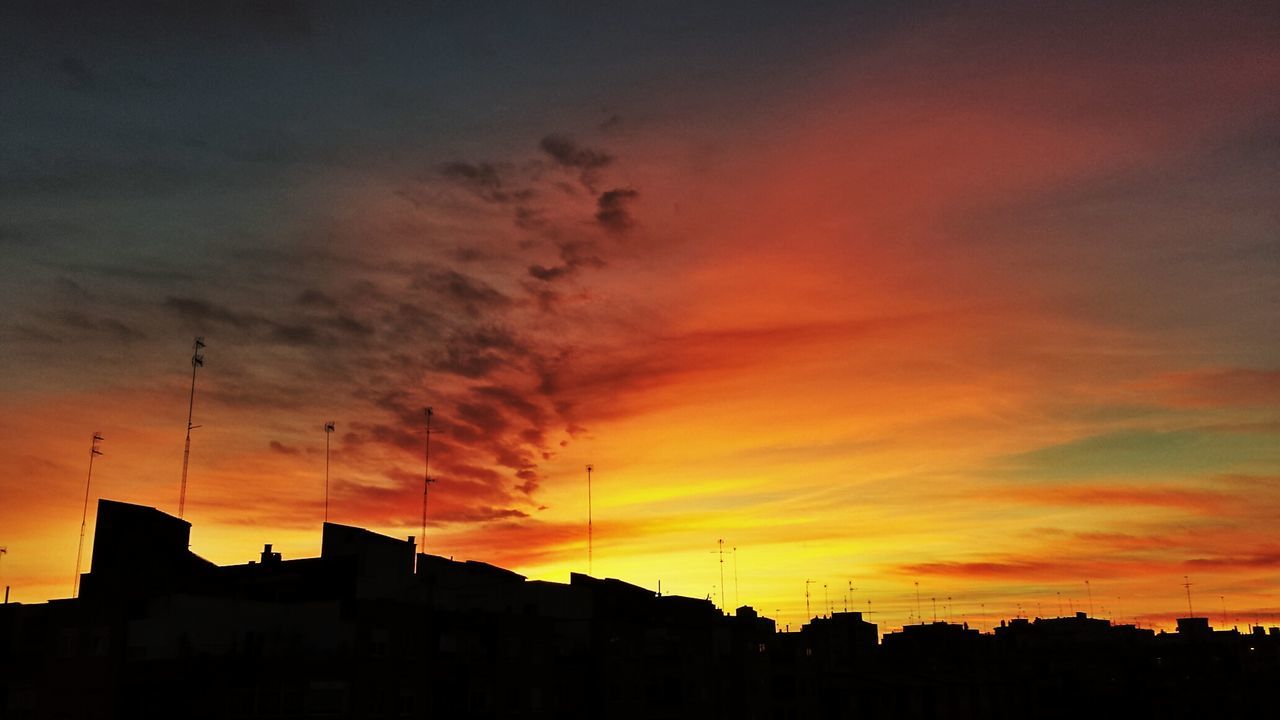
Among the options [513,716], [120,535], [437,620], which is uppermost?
[120,535]

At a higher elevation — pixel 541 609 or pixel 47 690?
pixel 541 609

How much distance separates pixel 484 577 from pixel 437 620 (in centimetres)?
2455

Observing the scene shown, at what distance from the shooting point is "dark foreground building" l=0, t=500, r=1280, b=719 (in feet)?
243

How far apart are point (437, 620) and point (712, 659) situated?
38.4 metres

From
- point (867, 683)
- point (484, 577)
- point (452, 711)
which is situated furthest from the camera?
point (867, 683)

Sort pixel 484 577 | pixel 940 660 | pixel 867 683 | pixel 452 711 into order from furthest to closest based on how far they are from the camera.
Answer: pixel 940 660 < pixel 867 683 < pixel 484 577 < pixel 452 711

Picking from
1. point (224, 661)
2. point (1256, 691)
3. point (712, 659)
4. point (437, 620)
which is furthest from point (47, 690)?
point (1256, 691)

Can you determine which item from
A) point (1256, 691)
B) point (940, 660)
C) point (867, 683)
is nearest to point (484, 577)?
point (867, 683)

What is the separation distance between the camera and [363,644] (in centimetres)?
7388

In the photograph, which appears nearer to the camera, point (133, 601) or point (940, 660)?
point (133, 601)

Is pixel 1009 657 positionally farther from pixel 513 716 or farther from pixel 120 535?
pixel 120 535

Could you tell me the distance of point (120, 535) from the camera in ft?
271

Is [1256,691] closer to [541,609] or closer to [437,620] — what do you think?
[541,609]

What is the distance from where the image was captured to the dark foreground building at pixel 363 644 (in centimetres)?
7400
